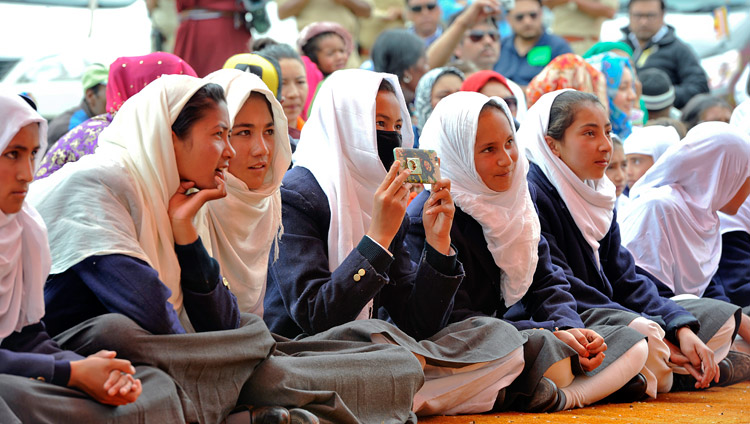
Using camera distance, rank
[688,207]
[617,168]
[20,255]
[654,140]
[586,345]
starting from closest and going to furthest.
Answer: [20,255], [586,345], [688,207], [617,168], [654,140]

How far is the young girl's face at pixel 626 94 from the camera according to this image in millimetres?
A: 7139

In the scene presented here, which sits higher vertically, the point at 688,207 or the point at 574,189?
the point at 574,189

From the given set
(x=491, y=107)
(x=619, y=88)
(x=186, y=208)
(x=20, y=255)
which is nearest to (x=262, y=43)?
Answer: (x=619, y=88)

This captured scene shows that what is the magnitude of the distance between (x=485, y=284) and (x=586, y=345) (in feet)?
1.63

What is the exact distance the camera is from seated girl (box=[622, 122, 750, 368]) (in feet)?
17.2

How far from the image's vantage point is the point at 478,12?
746cm

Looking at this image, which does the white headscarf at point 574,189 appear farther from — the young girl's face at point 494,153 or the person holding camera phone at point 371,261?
the person holding camera phone at point 371,261

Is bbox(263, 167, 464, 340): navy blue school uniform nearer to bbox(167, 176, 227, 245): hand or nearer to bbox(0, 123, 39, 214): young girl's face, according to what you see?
bbox(167, 176, 227, 245): hand

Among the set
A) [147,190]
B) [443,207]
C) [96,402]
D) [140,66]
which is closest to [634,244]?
[443,207]

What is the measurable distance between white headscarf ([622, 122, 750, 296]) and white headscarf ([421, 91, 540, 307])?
1180 millimetres

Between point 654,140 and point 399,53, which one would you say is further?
point 399,53

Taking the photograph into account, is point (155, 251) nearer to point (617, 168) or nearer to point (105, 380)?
point (105, 380)

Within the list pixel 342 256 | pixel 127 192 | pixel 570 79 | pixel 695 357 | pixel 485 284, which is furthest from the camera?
pixel 570 79

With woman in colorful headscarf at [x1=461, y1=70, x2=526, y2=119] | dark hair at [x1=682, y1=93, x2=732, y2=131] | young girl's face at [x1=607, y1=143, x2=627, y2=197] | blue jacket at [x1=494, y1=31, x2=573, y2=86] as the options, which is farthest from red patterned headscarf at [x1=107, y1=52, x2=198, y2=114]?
dark hair at [x1=682, y1=93, x2=732, y2=131]
